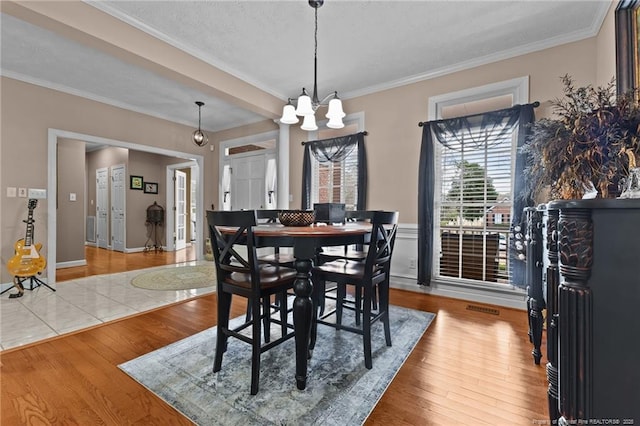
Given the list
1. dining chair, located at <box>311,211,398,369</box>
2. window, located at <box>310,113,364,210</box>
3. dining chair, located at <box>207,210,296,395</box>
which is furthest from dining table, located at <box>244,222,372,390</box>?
window, located at <box>310,113,364,210</box>

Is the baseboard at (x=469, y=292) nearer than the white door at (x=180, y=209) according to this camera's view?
Yes

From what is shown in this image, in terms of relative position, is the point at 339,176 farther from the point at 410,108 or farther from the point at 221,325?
the point at 221,325

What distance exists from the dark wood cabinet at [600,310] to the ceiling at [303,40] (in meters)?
2.44

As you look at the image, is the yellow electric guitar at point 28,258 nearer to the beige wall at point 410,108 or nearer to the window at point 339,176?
the window at point 339,176

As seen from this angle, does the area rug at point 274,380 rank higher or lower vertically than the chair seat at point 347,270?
lower

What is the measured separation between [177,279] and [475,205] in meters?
4.13

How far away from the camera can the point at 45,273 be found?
152 inches

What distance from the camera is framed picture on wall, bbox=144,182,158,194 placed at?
6948 millimetres

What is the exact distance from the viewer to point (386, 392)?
1.59 m

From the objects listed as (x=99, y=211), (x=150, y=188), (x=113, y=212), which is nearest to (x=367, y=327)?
(x=150, y=188)

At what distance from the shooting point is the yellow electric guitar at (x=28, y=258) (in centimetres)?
334

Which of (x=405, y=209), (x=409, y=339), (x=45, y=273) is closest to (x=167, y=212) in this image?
(x=45, y=273)

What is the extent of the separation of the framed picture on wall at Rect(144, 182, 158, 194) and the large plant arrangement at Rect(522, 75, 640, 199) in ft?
25.1

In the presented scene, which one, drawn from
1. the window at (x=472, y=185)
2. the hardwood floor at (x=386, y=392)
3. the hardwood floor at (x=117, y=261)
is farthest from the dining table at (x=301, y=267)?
the hardwood floor at (x=117, y=261)
